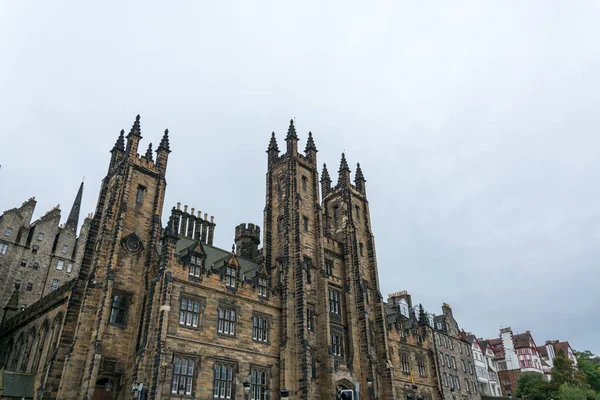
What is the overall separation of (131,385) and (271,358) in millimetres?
10817

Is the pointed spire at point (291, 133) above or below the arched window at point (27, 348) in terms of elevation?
above

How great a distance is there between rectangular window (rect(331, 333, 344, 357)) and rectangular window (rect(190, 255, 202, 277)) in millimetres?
14359

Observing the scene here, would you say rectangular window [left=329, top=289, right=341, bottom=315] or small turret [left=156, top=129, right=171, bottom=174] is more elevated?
small turret [left=156, top=129, right=171, bottom=174]

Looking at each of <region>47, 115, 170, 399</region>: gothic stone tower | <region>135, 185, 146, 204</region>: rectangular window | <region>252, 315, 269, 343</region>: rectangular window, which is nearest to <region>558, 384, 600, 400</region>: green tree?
<region>252, 315, 269, 343</region>: rectangular window

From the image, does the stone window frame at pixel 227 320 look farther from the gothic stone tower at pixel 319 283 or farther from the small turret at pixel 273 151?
the small turret at pixel 273 151

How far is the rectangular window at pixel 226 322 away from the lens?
1318 inches

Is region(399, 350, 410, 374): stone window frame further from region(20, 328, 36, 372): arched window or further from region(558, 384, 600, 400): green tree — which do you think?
region(20, 328, 36, 372): arched window

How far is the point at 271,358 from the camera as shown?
35531mm

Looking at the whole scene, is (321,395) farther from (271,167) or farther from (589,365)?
(589,365)

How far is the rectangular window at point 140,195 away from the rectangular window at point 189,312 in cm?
879

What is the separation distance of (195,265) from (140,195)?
7.43m

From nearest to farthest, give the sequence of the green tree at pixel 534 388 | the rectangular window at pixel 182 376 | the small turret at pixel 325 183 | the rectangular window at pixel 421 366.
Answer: the rectangular window at pixel 182 376 → the rectangular window at pixel 421 366 → the small turret at pixel 325 183 → the green tree at pixel 534 388

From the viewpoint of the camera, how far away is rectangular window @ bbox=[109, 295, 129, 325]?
101 ft

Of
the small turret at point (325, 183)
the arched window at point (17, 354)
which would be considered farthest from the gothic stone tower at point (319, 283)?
the arched window at point (17, 354)
